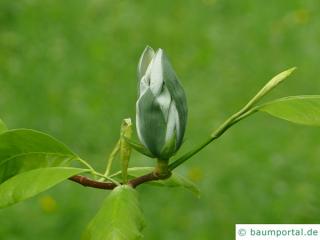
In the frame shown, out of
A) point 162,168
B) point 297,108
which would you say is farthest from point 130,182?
point 297,108

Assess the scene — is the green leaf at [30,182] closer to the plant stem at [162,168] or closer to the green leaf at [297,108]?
the plant stem at [162,168]

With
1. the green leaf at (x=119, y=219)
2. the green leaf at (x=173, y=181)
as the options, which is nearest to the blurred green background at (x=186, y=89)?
the green leaf at (x=173, y=181)

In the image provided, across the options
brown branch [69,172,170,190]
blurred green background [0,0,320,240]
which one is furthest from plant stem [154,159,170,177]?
blurred green background [0,0,320,240]

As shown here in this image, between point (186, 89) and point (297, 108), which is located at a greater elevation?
point (186, 89)

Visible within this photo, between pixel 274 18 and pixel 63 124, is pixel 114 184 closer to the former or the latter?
pixel 63 124

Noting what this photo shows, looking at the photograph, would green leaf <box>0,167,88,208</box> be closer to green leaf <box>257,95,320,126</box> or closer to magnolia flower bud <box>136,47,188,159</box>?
magnolia flower bud <box>136,47,188,159</box>

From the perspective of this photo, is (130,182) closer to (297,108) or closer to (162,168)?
(162,168)
